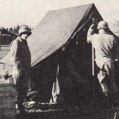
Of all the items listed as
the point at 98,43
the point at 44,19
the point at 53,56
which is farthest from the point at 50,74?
the point at 44,19

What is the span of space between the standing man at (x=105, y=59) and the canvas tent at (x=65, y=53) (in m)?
0.48

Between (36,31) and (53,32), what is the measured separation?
2.54 feet

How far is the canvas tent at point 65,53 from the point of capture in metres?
10.9

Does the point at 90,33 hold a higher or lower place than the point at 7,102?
higher

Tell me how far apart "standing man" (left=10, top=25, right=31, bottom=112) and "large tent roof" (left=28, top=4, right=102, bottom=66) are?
1001mm

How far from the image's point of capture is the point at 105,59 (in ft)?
36.1

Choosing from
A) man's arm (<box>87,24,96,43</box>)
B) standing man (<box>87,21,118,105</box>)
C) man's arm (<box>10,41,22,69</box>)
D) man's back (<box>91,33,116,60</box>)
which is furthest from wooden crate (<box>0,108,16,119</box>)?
man's arm (<box>87,24,96,43</box>)

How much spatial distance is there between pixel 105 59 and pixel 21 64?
2.32 m

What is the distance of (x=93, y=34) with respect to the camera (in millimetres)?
11641

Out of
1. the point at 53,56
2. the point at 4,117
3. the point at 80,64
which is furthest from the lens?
the point at 80,64

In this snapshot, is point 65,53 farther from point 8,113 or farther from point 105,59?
point 8,113

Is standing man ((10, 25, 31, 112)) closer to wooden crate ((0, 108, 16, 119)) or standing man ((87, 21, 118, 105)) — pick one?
wooden crate ((0, 108, 16, 119))

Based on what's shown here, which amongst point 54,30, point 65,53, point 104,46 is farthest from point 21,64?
point 54,30

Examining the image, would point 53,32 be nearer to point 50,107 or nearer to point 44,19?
point 44,19
